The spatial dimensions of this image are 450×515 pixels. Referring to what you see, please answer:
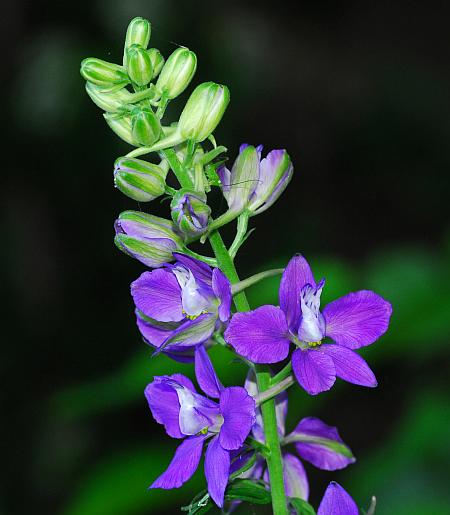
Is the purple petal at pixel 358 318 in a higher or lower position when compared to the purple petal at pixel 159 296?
lower

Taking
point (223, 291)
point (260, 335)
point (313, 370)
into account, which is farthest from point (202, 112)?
point (313, 370)

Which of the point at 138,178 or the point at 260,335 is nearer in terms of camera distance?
the point at 260,335

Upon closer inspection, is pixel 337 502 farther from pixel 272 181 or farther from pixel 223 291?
pixel 272 181

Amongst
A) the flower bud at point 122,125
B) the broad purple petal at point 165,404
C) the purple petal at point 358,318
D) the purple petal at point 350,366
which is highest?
the flower bud at point 122,125

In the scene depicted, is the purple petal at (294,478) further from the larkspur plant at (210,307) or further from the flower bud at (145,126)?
the flower bud at (145,126)

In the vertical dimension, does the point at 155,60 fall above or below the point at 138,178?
above

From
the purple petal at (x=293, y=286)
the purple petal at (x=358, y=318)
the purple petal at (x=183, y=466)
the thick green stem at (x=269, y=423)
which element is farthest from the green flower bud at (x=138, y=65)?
the purple petal at (x=183, y=466)

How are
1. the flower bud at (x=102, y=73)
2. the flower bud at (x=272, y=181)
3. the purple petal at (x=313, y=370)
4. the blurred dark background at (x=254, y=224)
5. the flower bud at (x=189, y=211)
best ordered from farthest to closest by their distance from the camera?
the blurred dark background at (x=254, y=224)
the flower bud at (x=272, y=181)
the flower bud at (x=102, y=73)
the flower bud at (x=189, y=211)
the purple petal at (x=313, y=370)

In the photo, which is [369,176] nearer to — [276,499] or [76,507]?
[76,507]
